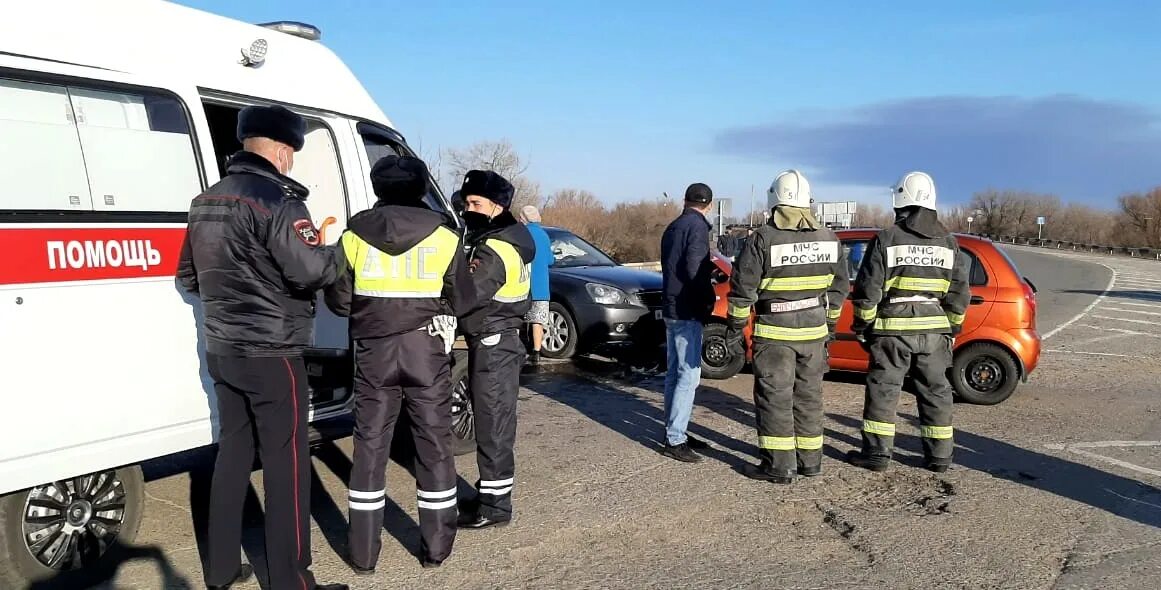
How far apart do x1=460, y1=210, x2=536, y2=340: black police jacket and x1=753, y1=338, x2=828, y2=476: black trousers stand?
67.2 inches

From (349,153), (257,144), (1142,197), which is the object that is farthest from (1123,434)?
(1142,197)

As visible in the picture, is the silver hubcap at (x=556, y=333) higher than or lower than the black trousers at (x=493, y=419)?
lower

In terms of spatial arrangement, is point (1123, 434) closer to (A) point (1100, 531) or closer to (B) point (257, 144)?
(A) point (1100, 531)

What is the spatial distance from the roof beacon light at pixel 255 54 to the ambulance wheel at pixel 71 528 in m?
2.20

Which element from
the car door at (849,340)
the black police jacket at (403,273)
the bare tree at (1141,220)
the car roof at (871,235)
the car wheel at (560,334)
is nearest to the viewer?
the black police jacket at (403,273)

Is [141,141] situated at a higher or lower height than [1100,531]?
higher

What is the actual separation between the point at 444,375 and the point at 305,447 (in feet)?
2.30

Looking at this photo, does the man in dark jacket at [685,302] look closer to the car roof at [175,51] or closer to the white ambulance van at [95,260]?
the car roof at [175,51]

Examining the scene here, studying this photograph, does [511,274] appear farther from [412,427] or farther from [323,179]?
[323,179]

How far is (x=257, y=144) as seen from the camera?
11.5 feet

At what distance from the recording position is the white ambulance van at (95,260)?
10.6 ft

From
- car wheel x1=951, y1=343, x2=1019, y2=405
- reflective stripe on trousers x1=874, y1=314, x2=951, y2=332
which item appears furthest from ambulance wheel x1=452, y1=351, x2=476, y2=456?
car wheel x1=951, y1=343, x2=1019, y2=405

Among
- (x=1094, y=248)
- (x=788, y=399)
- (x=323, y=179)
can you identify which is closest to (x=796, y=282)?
(x=788, y=399)

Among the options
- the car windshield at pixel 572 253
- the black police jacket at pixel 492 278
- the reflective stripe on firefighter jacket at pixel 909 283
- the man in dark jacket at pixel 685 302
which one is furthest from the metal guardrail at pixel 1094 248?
the black police jacket at pixel 492 278
